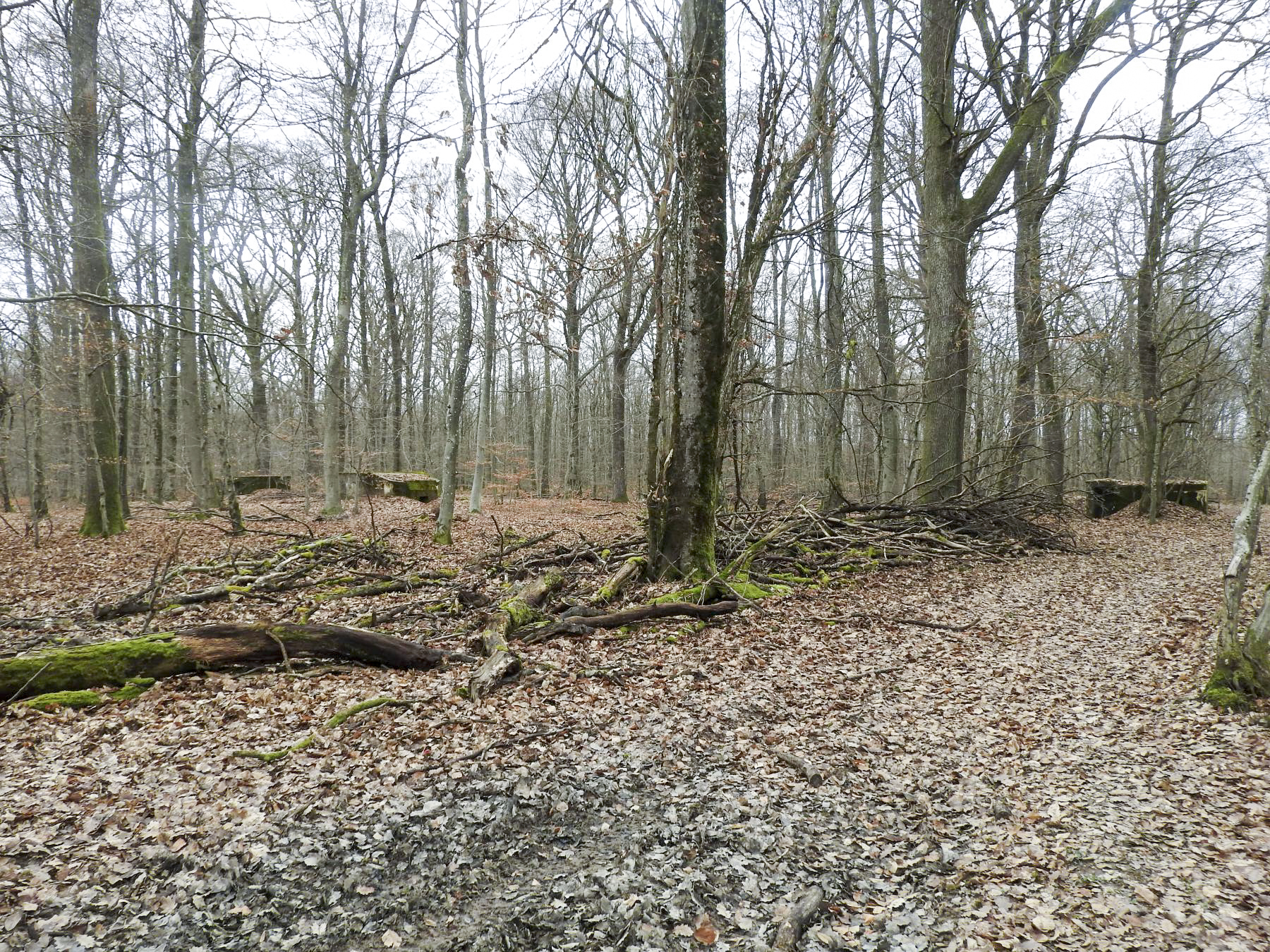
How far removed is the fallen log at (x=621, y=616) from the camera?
625 centimetres

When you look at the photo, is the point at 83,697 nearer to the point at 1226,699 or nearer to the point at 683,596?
the point at 683,596

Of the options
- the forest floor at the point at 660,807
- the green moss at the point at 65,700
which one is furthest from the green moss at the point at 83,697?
the forest floor at the point at 660,807

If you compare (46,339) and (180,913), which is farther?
(46,339)

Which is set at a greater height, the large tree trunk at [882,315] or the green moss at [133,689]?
the large tree trunk at [882,315]

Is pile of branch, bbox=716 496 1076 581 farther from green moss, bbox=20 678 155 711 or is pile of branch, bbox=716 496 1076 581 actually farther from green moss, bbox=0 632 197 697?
green moss, bbox=20 678 155 711

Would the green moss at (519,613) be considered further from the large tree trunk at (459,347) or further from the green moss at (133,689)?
the large tree trunk at (459,347)

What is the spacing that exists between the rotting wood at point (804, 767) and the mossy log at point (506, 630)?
7.01ft

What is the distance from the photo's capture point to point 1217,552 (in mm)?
11086

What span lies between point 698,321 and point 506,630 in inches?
155

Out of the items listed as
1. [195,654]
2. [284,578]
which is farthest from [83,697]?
[284,578]

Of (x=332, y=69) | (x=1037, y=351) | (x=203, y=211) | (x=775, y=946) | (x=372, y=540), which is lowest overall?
(x=775, y=946)

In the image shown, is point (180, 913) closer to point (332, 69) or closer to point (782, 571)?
point (782, 571)

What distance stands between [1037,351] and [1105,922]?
15.7 metres

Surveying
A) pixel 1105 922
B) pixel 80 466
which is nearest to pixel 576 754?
pixel 1105 922
